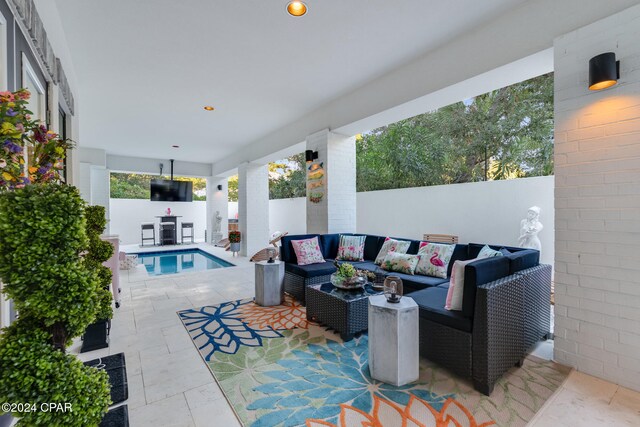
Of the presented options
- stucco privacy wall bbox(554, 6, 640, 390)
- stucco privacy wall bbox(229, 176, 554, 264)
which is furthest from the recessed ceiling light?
stucco privacy wall bbox(229, 176, 554, 264)

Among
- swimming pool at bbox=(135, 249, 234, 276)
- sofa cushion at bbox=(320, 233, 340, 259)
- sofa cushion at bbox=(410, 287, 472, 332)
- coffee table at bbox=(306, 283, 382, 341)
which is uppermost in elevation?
sofa cushion at bbox=(320, 233, 340, 259)

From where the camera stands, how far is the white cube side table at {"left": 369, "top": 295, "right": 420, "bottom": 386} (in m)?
2.03

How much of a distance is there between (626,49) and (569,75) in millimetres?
321

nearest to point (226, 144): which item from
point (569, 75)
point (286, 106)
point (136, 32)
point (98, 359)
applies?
point (286, 106)

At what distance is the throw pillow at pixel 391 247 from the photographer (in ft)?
13.1

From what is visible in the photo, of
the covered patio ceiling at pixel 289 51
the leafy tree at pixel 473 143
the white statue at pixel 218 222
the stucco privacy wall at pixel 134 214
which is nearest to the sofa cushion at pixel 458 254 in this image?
the covered patio ceiling at pixel 289 51

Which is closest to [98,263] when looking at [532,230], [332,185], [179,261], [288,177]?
[332,185]

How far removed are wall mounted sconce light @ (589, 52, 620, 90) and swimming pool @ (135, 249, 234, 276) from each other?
262 inches

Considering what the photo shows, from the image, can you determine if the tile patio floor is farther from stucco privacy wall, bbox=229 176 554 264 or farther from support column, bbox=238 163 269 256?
support column, bbox=238 163 269 256

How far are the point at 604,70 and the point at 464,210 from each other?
335 centimetres

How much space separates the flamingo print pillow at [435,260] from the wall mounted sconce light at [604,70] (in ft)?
6.75

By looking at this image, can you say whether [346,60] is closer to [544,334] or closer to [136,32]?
[136,32]

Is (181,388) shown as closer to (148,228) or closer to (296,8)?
(296,8)

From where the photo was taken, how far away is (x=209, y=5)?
98.7 inches
